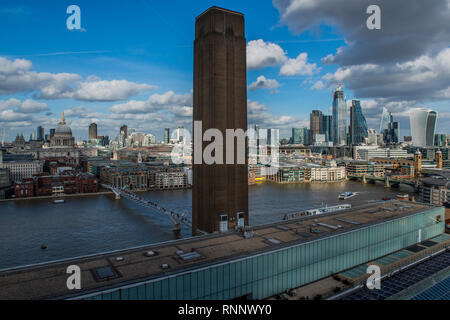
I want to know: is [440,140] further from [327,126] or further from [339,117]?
[327,126]

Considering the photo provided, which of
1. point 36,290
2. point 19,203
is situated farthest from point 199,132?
point 19,203

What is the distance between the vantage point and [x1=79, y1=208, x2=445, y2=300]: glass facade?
7762 mm

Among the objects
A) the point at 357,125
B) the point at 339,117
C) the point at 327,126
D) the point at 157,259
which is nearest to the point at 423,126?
the point at 357,125

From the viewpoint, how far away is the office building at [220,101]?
1566cm

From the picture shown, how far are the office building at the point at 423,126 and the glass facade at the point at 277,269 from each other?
347ft

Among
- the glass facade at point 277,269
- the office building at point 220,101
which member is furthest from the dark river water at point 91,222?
the glass facade at point 277,269

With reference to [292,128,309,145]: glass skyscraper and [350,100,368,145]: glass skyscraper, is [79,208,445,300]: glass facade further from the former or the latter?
[292,128,309,145]: glass skyscraper

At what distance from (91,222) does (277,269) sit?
1831 centimetres

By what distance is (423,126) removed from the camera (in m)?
104

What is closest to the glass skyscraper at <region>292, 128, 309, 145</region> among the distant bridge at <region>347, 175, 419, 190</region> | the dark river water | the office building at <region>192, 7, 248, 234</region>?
the distant bridge at <region>347, 175, 419, 190</region>

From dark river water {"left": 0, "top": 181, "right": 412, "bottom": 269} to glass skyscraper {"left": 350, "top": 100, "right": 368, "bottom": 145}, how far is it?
354ft

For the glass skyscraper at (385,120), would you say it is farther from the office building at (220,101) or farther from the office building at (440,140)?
the office building at (220,101)
